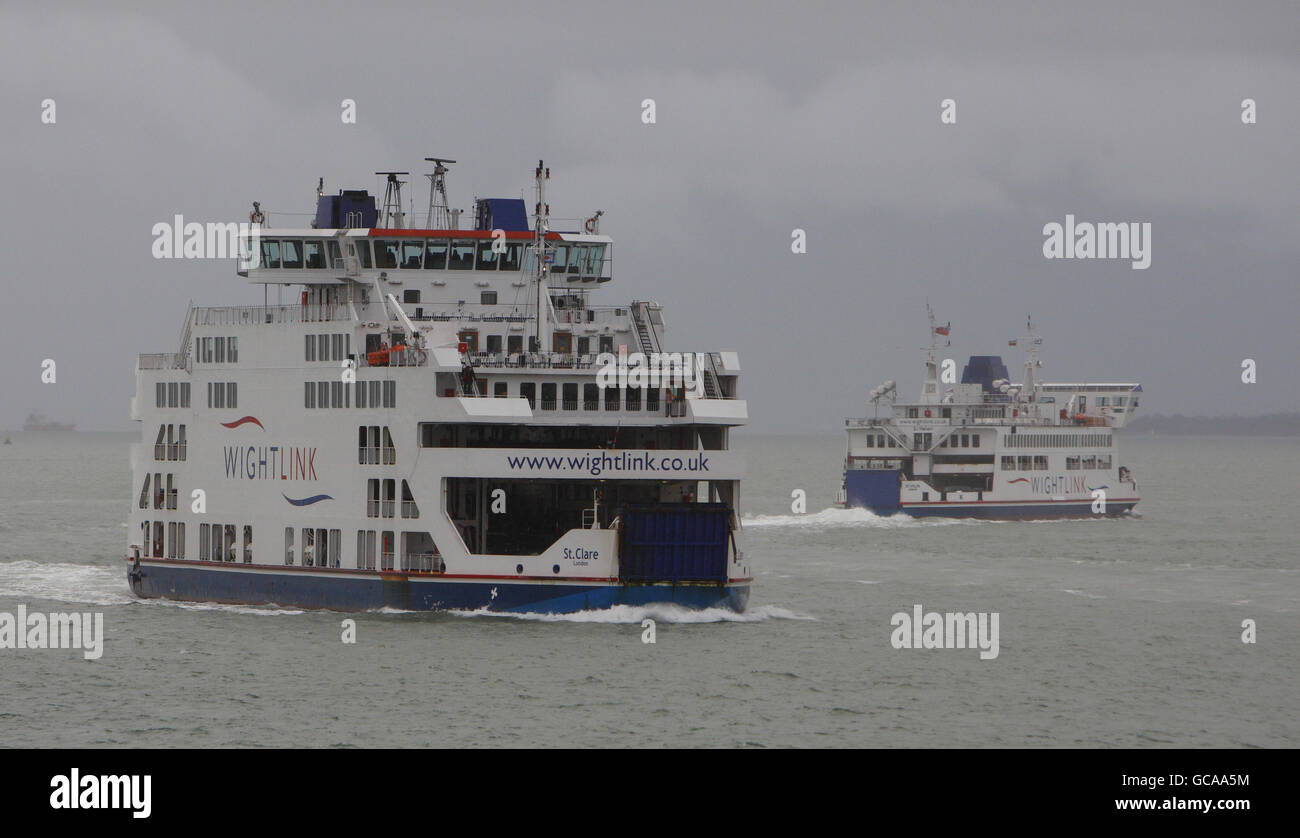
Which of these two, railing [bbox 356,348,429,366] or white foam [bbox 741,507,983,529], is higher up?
railing [bbox 356,348,429,366]

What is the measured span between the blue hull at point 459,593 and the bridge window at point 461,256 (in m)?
9.01

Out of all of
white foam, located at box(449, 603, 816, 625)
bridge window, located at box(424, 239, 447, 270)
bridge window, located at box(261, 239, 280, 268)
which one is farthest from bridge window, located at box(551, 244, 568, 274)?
white foam, located at box(449, 603, 816, 625)

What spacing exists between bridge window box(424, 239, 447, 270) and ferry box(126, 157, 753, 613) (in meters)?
0.06

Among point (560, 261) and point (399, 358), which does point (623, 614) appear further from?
point (560, 261)

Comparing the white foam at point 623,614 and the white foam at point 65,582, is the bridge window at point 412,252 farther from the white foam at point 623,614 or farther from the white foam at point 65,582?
the white foam at point 65,582

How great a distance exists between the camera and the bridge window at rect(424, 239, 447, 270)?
49469mm

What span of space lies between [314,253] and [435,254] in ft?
11.9

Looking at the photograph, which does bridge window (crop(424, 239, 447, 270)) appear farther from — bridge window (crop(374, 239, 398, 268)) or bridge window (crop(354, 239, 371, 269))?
bridge window (crop(354, 239, 371, 269))

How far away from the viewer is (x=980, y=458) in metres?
102

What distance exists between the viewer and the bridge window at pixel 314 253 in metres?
50.5

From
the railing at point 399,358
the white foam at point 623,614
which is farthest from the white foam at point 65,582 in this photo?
the white foam at point 623,614
